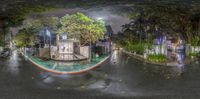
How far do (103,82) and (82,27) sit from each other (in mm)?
1247

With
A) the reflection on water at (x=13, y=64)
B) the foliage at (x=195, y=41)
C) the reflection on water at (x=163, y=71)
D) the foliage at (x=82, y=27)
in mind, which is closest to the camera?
the foliage at (x=82, y=27)

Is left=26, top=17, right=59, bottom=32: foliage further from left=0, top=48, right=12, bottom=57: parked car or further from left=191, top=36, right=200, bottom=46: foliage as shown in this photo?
left=191, top=36, right=200, bottom=46: foliage

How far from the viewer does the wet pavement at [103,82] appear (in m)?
6.11

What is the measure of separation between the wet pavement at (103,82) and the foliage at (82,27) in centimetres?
66

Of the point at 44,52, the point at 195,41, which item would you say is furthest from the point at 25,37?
the point at 195,41

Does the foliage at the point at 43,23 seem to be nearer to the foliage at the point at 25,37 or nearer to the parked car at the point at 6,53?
the foliage at the point at 25,37

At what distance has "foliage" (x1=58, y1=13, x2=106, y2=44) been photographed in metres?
5.99

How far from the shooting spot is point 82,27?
238 inches

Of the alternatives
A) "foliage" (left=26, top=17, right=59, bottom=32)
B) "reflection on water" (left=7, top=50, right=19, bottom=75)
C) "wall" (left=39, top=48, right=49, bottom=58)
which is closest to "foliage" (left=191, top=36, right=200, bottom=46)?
"foliage" (left=26, top=17, right=59, bottom=32)

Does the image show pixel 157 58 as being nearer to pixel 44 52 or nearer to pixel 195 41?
pixel 195 41

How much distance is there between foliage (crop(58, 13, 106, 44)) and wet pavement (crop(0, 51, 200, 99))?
661 millimetres

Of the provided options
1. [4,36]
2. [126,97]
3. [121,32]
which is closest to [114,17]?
[121,32]

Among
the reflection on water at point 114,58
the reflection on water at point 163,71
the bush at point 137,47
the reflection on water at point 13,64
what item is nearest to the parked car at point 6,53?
the reflection on water at point 13,64

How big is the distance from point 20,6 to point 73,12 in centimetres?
106
